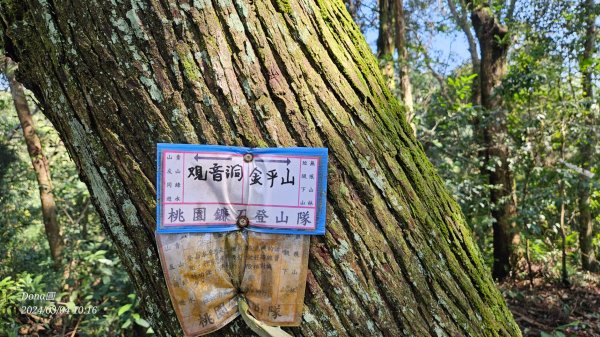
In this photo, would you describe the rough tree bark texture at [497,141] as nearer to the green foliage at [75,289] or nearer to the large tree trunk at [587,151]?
the large tree trunk at [587,151]

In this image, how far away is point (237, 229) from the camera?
0.96 m

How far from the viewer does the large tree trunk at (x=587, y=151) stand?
5.28 meters

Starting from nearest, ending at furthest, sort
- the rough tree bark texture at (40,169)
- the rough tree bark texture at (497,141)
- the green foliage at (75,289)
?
the green foliage at (75,289), the rough tree bark texture at (40,169), the rough tree bark texture at (497,141)

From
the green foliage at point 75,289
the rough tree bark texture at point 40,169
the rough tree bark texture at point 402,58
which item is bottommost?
the green foliage at point 75,289

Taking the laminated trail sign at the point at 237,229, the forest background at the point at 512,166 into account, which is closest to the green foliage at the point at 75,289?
the forest background at the point at 512,166

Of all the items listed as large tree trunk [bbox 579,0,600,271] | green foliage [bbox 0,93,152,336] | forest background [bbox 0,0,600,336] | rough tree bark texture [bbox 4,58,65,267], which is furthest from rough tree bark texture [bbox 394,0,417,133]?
rough tree bark texture [bbox 4,58,65,267]

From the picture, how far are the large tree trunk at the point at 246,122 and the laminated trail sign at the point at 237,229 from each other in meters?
0.03

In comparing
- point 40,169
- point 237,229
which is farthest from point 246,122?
point 40,169

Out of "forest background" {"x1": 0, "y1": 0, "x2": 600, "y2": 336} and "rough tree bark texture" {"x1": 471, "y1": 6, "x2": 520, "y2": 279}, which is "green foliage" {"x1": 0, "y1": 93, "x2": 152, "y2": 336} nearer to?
"forest background" {"x1": 0, "y1": 0, "x2": 600, "y2": 336}

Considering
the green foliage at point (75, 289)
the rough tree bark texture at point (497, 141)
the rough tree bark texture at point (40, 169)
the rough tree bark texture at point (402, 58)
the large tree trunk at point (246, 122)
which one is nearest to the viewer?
the large tree trunk at point (246, 122)

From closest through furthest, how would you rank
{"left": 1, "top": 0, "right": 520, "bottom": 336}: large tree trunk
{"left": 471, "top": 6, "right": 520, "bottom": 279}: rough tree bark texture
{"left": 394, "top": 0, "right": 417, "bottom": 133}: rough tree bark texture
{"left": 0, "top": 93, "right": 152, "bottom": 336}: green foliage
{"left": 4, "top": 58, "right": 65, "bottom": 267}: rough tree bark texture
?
1. {"left": 1, "top": 0, "right": 520, "bottom": 336}: large tree trunk
2. {"left": 0, "top": 93, "right": 152, "bottom": 336}: green foliage
3. {"left": 4, "top": 58, "right": 65, "bottom": 267}: rough tree bark texture
4. {"left": 394, "top": 0, "right": 417, "bottom": 133}: rough tree bark texture
5. {"left": 471, "top": 6, "right": 520, "bottom": 279}: rough tree bark texture

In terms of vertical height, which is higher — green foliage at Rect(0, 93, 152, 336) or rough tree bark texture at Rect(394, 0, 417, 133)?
rough tree bark texture at Rect(394, 0, 417, 133)

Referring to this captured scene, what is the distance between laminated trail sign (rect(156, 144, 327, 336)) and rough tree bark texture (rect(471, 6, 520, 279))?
5317mm

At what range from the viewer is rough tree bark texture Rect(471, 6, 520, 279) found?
19.0 ft
